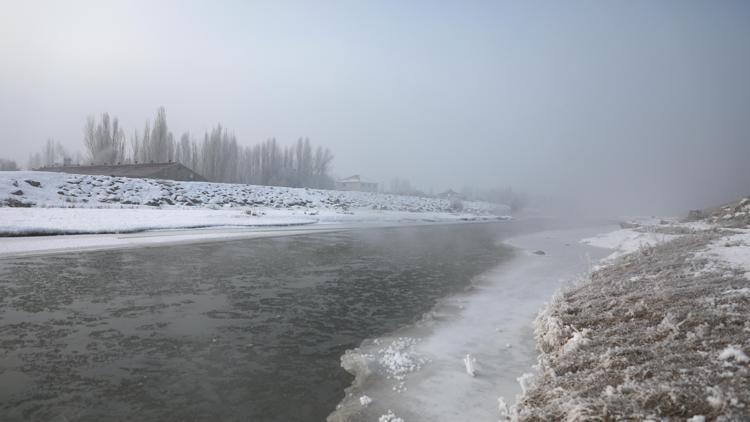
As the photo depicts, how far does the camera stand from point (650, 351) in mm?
4266

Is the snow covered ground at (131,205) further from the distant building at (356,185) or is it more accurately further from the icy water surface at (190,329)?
the distant building at (356,185)

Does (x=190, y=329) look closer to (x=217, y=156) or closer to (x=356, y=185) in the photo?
(x=217, y=156)

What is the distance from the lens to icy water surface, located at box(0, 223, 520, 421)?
487 centimetres

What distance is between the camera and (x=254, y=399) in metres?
4.96

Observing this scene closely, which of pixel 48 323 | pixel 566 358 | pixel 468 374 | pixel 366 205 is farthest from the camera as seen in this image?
pixel 366 205

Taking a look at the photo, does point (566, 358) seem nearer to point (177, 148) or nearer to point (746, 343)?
point (746, 343)

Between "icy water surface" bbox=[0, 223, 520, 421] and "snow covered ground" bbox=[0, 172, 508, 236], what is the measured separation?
835 centimetres

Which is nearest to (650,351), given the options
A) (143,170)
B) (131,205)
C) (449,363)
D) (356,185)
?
(449,363)

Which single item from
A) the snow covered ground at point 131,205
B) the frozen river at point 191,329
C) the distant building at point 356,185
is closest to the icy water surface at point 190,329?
the frozen river at point 191,329

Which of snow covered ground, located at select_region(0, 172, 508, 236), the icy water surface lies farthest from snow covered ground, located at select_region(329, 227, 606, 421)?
snow covered ground, located at select_region(0, 172, 508, 236)

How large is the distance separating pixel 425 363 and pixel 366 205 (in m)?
56.3

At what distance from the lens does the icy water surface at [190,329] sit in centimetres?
487

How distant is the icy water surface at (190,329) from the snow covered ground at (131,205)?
27.4 ft

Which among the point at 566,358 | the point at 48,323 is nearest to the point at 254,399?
the point at 566,358
